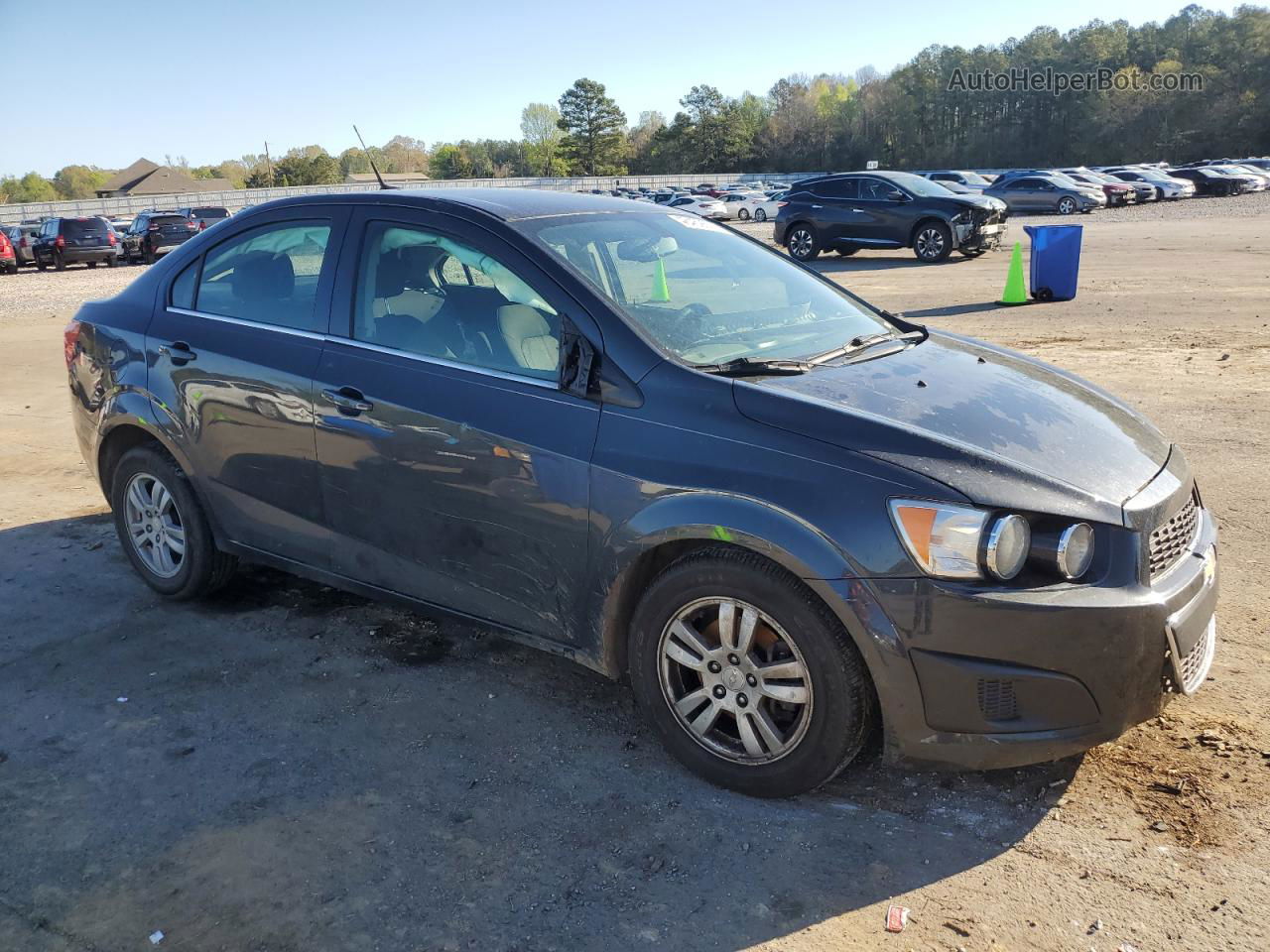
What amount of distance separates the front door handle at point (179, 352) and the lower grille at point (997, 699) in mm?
3478

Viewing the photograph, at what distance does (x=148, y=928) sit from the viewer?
8.73 feet

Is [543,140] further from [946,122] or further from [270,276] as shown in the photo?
[270,276]

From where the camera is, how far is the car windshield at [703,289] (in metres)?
3.59

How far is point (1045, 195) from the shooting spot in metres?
40.0

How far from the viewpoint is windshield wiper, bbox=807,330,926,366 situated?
12.0 ft

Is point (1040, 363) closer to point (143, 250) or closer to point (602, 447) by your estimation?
point (602, 447)

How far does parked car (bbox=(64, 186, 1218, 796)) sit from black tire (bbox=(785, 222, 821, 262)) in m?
18.7

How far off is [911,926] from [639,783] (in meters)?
0.98

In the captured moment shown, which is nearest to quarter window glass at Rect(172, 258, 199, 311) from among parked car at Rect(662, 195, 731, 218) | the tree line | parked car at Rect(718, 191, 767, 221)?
parked car at Rect(662, 195, 731, 218)

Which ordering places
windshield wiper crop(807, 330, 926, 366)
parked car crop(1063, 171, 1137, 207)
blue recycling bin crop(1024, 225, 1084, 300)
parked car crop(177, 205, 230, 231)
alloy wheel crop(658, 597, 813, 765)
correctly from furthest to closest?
parked car crop(1063, 171, 1137, 207)
parked car crop(177, 205, 230, 231)
blue recycling bin crop(1024, 225, 1084, 300)
windshield wiper crop(807, 330, 926, 366)
alloy wheel crop(658, 597, 813, 765)

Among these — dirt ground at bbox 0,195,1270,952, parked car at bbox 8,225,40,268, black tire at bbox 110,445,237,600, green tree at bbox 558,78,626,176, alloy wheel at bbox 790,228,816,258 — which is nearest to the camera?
dirt ground at bbox 0,195,1270,952

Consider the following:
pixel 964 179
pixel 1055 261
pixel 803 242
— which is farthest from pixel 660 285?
pixel 964 179

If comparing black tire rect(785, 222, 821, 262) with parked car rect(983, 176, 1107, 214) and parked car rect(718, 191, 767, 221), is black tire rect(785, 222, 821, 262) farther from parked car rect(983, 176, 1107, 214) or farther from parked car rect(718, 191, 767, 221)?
parked car rect(718, 191, 767, 221)

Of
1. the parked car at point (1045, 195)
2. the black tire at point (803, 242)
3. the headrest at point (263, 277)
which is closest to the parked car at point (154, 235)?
the black tire at point (803, 242)
